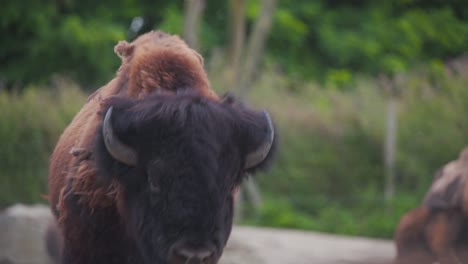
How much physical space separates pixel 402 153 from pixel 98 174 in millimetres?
11362

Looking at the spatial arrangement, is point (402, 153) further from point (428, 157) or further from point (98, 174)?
point (98, 174)

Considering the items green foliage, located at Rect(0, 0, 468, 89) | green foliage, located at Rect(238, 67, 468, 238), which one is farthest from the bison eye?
green foliage, located at Rect(0, 0, 468, 89)

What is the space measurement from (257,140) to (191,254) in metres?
Result: 0.81

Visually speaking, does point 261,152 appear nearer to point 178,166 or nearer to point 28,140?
point 178,166

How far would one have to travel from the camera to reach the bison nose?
4.54 meters

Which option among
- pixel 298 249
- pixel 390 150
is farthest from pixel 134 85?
pixel 390 150

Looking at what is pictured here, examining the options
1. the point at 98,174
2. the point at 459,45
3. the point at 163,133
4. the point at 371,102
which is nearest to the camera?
the point at 163,133

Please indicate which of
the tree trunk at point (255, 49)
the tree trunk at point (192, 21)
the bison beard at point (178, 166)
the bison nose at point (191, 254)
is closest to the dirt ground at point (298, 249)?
the tree trunk at point (255, 49)

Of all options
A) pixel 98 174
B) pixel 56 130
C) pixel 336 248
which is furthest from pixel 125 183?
pixel 56 130

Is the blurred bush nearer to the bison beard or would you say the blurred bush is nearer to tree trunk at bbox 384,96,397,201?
tree trunk at bbox 384,96,397,201

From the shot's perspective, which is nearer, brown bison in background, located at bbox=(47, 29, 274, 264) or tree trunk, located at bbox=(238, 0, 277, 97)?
brown bison in background, located at bbox=(47, 29, 274, 264)

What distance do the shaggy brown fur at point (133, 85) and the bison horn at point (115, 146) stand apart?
1.27ft

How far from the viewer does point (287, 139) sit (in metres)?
16.4

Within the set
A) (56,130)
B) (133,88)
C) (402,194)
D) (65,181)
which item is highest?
(133,88)
